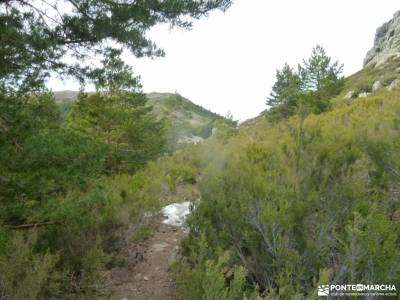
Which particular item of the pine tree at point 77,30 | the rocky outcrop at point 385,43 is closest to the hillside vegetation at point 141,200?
the pine tree at point 77,30

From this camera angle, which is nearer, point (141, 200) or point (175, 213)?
point (141, 200)

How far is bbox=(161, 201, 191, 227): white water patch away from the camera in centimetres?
669

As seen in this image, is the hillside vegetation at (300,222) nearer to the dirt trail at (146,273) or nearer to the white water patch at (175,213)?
the dirt trail at (146,273)

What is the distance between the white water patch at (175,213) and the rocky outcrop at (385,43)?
172 ft

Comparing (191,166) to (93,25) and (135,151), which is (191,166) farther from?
(93,25)

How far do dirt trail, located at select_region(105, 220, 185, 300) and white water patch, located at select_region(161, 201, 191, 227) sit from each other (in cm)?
68

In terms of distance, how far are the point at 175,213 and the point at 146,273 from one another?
2351mm

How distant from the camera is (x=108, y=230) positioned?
17.0 feet

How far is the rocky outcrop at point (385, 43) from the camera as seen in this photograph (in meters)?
53.5

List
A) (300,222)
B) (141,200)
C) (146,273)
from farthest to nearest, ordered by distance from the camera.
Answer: (141,200)
(146,273)
(300,222)

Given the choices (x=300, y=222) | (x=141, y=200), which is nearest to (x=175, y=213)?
(x=141, y=200)

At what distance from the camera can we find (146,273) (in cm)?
480

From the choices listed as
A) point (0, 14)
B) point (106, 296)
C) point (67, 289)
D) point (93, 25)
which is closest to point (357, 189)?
point (106, 296)

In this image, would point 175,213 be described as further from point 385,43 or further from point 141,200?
point 385,43
